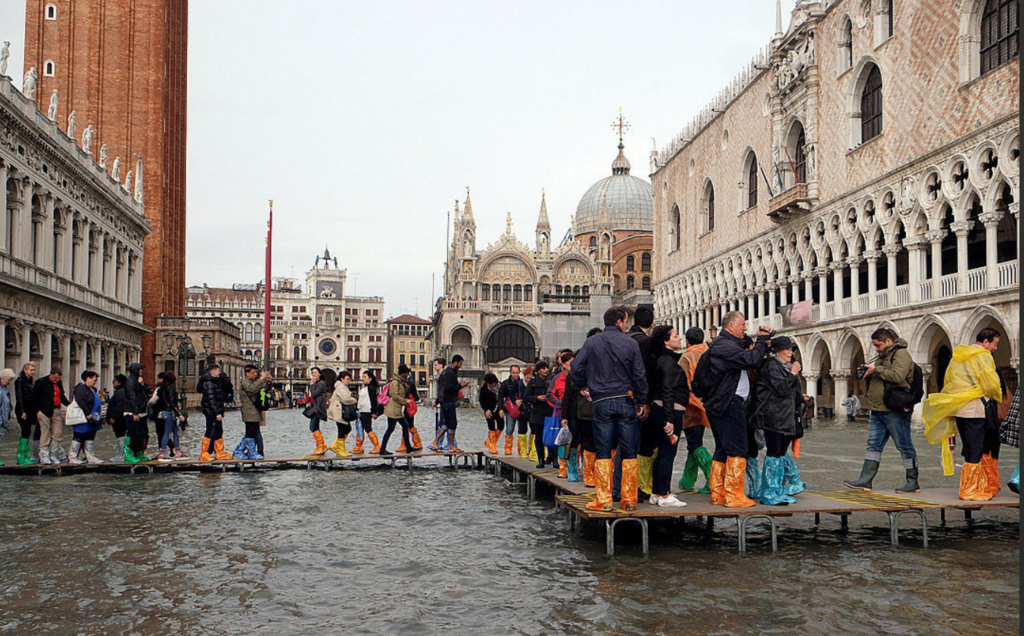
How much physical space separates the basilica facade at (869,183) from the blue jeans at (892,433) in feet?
44.3

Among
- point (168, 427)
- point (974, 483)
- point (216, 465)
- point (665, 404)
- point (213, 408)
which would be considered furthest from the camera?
point (168, 427)

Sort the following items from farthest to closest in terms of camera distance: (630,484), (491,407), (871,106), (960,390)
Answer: (871,106)
(491,407)
(960,390)
(630,484)

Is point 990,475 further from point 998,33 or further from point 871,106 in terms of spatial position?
point 871,106

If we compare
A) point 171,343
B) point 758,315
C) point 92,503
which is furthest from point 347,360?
point 92,503

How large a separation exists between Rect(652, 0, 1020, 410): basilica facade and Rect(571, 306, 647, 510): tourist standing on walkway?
15.6 metres

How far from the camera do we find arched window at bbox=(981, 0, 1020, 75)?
24141 millimetres

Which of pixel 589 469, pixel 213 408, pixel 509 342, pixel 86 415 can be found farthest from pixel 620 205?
pixel 589 469

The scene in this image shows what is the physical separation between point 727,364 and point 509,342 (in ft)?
232

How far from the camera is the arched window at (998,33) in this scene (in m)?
24.1

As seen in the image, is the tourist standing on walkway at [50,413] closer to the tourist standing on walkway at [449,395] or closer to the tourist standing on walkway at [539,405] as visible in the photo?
the tourist standing on walkway at [449,395]

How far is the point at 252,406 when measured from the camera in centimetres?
1520

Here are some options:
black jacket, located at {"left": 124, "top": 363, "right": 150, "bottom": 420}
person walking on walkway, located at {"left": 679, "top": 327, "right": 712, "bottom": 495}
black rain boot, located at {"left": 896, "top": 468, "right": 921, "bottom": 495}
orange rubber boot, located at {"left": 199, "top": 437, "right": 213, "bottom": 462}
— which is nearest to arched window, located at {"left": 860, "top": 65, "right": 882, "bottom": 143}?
orange rubber boot, located at {"left": 199, "top": 437, "right": 213, "bottom": 462}

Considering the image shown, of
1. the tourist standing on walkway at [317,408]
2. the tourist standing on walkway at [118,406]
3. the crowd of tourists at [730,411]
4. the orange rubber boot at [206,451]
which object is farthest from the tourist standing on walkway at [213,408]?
the crowd of tourists at [730,411]

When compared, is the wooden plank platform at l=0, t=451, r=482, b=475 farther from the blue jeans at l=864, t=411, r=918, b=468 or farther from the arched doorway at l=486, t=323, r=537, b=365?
the arched doorway at l=486, t=323, r=537, b=365
